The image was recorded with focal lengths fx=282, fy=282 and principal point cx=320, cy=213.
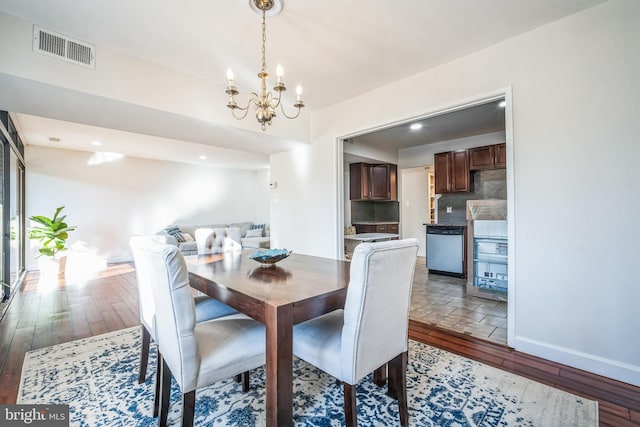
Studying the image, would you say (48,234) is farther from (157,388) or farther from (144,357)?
(157,388)

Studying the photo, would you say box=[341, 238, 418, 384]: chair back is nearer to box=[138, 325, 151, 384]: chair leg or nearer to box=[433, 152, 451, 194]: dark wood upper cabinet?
box=[138, 325, 151, 384]: chair leg

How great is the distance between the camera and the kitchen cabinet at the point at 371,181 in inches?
238

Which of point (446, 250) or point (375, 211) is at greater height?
point (375, 211)

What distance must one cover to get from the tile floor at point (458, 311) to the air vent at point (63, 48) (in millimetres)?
3700

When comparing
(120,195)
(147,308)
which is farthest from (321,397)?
(120,195)

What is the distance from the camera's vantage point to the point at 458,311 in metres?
3.12

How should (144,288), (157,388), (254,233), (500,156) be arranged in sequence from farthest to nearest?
(254,233)
(500,156)
(144,288)
(157,388)

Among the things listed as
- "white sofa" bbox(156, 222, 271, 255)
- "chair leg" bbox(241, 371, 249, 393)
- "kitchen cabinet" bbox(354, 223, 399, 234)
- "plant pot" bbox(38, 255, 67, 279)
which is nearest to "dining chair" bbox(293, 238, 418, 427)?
"chair leg" bbox(241, 371, 249, 393)

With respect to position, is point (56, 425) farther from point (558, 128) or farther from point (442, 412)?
point (558, 128)

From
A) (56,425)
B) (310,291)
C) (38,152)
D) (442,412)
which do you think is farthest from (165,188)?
(442,412)

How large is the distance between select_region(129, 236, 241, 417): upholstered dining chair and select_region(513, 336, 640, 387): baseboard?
82.5 inches

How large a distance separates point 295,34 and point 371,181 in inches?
162

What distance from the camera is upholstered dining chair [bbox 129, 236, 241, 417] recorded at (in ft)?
4.87

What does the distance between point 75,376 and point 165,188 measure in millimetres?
5844
